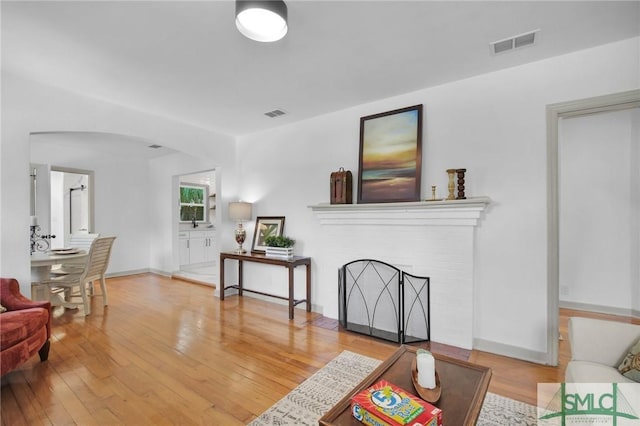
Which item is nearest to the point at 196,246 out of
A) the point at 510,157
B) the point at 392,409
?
the point at 510,157

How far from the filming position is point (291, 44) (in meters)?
2.31

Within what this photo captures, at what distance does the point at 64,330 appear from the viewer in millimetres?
3357

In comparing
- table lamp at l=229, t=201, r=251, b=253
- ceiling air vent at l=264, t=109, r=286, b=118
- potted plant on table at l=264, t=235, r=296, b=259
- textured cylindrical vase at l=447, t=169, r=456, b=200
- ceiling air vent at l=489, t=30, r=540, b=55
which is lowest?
potted plant on table at l=264, t=235, r=296, b=259

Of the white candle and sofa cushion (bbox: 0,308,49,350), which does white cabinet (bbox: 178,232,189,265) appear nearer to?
sofa cushion (bbox: 0,308,49,350)

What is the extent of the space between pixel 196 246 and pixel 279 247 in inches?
156

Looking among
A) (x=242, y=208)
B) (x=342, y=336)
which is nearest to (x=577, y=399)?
(x=342, y=336)

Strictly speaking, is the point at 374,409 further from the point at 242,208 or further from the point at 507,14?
the point at 242,208

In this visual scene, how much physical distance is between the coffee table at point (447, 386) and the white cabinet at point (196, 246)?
19.5ft

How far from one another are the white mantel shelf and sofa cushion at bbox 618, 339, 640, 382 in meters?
1.35

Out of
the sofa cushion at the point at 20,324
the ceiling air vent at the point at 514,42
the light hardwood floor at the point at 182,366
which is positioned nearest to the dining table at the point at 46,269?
the light hardwood floor at the point at 182,366

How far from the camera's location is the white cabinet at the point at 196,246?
670 centimetres

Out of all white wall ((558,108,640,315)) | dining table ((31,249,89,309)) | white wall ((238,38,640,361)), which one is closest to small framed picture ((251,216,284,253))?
white wall ((238,38,640,361))

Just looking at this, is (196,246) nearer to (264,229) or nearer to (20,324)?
(264,229)

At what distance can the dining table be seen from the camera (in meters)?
3.55
